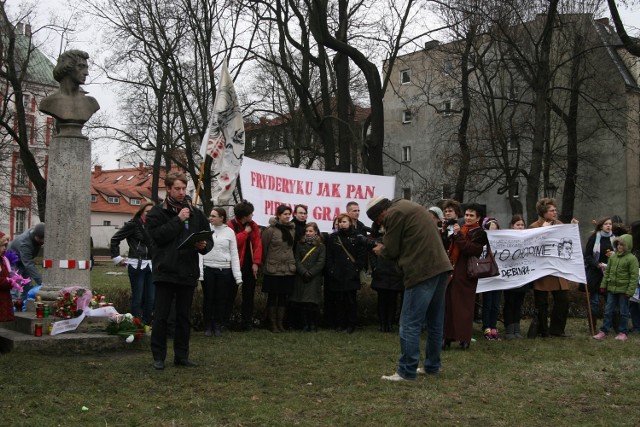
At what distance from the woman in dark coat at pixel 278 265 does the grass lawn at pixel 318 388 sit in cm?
172

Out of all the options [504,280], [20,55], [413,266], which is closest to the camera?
[413,266]

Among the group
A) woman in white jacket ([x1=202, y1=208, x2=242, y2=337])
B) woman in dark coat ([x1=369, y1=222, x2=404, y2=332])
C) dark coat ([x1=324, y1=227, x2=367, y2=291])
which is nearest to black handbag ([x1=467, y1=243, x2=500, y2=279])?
woman in dark coat ([x1=369, y1=222, x2=404, y2=332])

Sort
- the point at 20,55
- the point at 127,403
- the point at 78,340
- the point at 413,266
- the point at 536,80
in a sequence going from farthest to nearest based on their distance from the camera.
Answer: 1. the point at 20,55
2. the point at 536,80
3. the point at 78,340
4. the point at 413,266
5. the point at 127,403

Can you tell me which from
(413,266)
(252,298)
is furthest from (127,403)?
(252,298)

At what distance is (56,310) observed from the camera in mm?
9297

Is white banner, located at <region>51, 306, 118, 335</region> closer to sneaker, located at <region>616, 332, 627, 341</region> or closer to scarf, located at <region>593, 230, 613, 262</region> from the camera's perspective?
sneaker, located at <region>616, 332, 627, 341</region>

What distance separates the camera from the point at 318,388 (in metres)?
6.91

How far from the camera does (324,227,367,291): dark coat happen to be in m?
11.5

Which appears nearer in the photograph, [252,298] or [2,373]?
[2,373]

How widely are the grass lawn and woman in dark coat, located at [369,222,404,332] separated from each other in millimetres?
1729

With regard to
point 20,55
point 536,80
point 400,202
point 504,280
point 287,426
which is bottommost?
point 287,426

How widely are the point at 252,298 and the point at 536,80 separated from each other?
16.1 m

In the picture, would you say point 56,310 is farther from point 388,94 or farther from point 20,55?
point 388,94

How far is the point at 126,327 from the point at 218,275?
1846 mm
